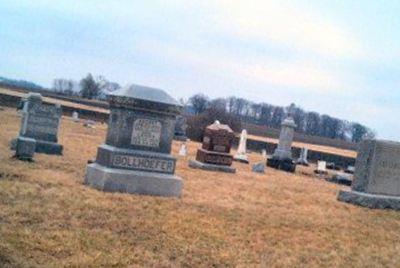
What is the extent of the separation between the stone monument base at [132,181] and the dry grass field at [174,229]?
28 centimetres

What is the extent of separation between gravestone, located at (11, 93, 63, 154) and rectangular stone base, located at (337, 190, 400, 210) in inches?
319

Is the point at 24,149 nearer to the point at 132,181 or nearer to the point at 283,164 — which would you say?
the point at 132,181

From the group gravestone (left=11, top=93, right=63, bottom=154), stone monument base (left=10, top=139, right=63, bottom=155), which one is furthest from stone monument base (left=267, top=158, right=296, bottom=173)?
stone monument base (left=10, top=139, right=63, bottom=155)

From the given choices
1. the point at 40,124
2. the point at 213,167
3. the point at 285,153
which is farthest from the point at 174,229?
the point at 285,153

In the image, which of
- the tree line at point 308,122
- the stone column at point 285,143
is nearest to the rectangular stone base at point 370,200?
the stone column at point 285,143

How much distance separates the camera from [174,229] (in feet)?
24.5

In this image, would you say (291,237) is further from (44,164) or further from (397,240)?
(44,164)

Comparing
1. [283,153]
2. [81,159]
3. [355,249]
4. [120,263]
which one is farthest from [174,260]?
[283,153]

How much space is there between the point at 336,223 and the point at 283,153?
14.8 m

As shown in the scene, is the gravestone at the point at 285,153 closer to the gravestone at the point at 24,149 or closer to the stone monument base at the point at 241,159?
the stone monument base at the point at 241,159

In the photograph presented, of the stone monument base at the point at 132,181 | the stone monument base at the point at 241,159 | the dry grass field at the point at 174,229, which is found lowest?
the dry grass field at the point at 174,229

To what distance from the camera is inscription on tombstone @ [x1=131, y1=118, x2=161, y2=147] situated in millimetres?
10586

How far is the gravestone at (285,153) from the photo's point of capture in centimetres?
2348

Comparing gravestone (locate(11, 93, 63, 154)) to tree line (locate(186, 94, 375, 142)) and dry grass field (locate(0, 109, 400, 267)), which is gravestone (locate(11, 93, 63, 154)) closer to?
dry grass field (locate(0, 109, 400, 267))
